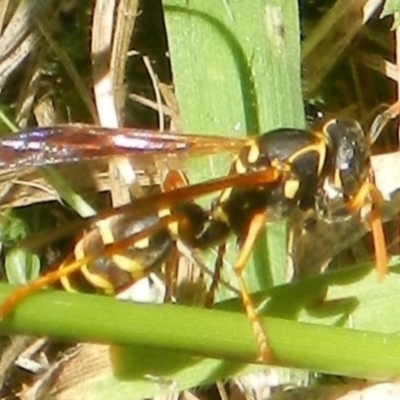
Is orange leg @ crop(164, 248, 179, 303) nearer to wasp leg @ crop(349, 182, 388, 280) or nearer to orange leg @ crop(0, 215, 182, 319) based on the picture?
orange leg @ crop(0, 215, 182, 319)

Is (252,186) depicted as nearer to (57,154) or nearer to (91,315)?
(57,154)

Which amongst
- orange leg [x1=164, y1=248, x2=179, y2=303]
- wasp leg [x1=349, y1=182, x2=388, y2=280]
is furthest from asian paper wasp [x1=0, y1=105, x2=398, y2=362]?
orange leg [x1=164, y1=248, x2=179, y2=303]

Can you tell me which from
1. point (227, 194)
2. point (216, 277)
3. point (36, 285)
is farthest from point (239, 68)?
point (36, 285)

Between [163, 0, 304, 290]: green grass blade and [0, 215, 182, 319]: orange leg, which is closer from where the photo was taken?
[0, 215, 182, 319]: orange leg

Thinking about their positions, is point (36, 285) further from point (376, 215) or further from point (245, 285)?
point (376, 215)

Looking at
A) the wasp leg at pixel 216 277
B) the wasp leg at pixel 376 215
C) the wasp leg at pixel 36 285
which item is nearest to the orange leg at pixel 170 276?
the wasp leg at pixel 216 277

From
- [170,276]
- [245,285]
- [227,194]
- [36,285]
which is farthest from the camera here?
[170,276]

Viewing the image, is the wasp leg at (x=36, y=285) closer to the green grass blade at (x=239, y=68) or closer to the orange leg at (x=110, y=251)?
the orange leg at (x=110, y=251)

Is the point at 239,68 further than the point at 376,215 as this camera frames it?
Yes

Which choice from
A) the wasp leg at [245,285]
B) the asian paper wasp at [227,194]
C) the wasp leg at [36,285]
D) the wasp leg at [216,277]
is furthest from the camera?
the wasp leg at [216,277]
